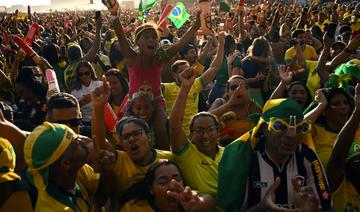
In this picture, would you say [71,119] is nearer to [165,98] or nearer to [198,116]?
[198,116]

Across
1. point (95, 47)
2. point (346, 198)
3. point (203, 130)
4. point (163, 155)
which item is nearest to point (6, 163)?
point (163, 155)

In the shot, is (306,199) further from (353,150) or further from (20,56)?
(20,56)

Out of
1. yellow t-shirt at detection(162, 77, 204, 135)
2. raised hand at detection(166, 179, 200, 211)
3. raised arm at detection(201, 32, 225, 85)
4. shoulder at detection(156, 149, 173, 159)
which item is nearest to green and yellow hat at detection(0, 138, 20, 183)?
raised hand at detection(166, 179, 200, 211)

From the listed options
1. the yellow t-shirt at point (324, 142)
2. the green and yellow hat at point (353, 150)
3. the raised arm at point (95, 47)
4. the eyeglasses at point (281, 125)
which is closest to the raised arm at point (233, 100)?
the yellow t-shirt at point (324, 142)

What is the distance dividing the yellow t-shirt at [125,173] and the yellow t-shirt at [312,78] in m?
3.18

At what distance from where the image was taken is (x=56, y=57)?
708 centimetres

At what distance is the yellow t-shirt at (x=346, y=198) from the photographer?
3416 millimetres

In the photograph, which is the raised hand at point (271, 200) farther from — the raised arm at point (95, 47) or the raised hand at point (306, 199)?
the raised arm at point (95, 47)

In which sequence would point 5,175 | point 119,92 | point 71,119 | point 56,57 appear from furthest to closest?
1. point 56,57
2. point 119,92
3. point 71,119
4. point 5,175

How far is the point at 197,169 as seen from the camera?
3.63 meters

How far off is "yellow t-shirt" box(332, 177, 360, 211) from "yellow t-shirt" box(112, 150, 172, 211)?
1.40 m

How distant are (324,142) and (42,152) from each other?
234 cm

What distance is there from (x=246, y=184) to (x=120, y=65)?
15.3 ft

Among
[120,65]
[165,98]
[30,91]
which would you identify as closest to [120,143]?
[30,91]
